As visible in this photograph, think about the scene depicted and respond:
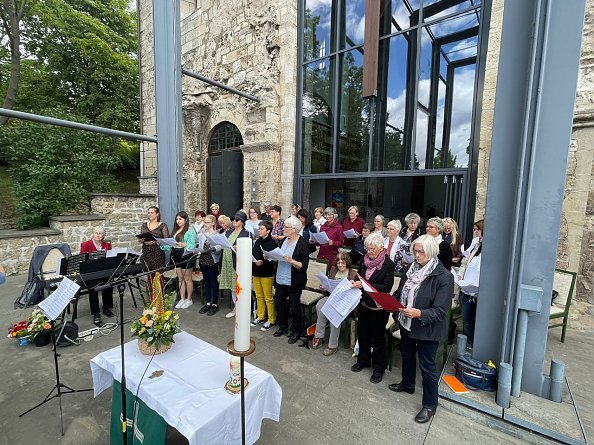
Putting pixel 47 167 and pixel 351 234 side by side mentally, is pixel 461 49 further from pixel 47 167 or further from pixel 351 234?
pixel 47 167

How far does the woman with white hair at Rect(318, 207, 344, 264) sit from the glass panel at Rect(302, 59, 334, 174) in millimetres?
2684

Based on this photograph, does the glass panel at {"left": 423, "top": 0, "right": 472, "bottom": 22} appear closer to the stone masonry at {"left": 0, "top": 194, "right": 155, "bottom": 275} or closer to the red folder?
the red folder

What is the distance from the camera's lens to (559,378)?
9.75 ft

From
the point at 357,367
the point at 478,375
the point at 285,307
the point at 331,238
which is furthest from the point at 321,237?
the point at 478,375

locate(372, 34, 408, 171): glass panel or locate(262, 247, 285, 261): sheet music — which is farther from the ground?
locate(372, 34, 408, 171): glass panel

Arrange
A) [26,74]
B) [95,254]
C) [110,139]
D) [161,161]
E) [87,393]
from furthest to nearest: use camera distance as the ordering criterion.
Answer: [26,74] < [110,139] < [161,161] < [95,254] < [87,393]

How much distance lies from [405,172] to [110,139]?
947 cm

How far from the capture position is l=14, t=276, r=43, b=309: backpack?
5.08 m

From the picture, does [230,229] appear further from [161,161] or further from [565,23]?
[565,23]

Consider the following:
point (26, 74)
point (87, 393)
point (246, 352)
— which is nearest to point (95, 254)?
point (87, 393)

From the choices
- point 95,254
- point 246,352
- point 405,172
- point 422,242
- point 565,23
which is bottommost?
point 95,254

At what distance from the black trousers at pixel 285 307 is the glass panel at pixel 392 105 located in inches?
174

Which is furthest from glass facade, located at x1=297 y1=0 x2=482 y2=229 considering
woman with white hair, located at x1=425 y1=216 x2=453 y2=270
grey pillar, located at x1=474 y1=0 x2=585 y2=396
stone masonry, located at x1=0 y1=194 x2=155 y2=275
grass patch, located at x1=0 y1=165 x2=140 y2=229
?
grass patch, located at x1=0 y1=165 x2=140 y2=229

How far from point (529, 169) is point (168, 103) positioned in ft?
20.0
